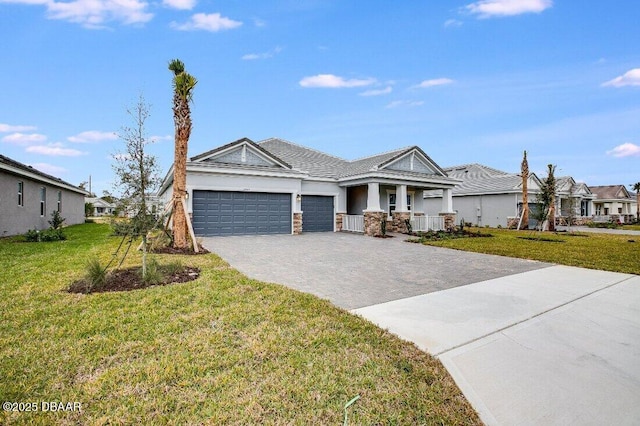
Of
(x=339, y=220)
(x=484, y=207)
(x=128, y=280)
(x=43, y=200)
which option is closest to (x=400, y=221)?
(x=339, y=220)

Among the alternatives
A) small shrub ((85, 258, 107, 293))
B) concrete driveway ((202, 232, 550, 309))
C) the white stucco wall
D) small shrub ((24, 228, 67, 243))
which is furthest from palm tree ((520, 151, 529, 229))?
small shrub ((24, 228, 67, 243))

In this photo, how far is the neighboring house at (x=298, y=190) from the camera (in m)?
14.7

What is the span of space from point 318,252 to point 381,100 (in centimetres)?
1170

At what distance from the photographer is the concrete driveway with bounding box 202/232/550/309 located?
19.1ft

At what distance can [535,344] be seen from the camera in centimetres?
365

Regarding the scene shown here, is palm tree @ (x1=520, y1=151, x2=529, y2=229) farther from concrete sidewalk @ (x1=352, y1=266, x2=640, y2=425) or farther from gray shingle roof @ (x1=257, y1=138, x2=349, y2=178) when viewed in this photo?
concrete sidewalk @ (x1=352, y1=266, x2=640, y2=425)

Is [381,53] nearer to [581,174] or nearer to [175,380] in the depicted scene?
[175,380]

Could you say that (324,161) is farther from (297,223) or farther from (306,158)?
(297,223)

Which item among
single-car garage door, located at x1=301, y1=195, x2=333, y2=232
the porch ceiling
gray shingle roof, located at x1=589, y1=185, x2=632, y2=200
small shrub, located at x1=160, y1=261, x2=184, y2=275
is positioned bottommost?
small shrub, located at x1=160, y1=261, x2=184, y2=275

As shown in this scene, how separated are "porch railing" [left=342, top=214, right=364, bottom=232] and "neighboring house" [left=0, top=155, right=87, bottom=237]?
1594cm

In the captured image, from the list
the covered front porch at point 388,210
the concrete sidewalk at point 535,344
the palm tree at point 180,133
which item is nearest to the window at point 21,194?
the palm tree at point 180,133

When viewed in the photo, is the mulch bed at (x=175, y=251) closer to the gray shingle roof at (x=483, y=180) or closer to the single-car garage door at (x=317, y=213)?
the single-car garage door at (x=317, y=213)

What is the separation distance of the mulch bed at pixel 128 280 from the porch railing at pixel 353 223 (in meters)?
12.4

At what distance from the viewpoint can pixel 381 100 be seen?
59.6 feet
